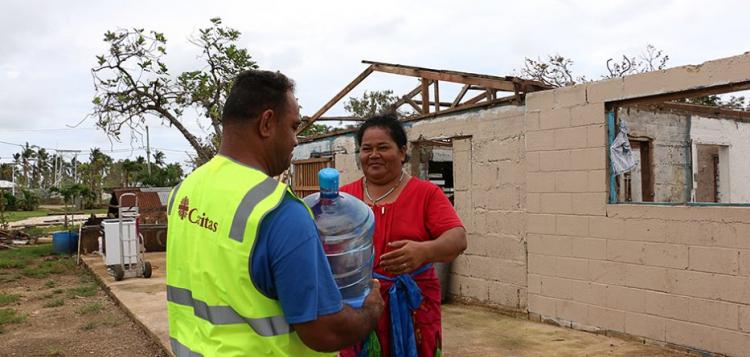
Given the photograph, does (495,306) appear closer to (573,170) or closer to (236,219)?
(573,170)

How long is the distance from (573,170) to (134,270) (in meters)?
7.34

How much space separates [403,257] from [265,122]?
3.49 feet

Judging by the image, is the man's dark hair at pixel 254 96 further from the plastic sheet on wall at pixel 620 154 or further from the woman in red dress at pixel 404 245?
the plastic sheet on wall at pixel 620 154

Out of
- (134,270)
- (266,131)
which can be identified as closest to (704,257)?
(266,131)

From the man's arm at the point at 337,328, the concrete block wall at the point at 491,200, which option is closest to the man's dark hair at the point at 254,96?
the man's arm at the point at 337,328

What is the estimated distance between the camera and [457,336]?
5.71 metres

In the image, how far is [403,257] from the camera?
2.40 metres

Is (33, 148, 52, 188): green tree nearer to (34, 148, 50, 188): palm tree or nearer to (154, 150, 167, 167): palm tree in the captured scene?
(34, 148, 50, 188): palm tree

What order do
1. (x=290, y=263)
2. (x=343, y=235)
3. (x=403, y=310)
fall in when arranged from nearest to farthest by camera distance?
(x=290, y=263) < (x=343, y=235) < (x=403, y=310)

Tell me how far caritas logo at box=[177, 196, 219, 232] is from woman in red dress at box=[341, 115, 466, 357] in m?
1.03

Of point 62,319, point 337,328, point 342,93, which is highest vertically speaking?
point 342,93

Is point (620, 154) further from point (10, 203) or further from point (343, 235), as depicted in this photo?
point (10, 203)

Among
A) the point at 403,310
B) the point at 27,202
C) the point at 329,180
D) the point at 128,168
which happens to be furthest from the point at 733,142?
the point at 27,202

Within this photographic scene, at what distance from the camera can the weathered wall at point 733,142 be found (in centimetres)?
803
